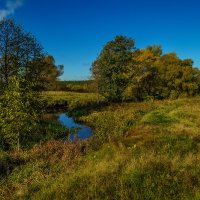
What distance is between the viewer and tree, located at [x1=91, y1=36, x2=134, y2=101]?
48625 mm

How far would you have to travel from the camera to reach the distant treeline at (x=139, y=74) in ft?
161

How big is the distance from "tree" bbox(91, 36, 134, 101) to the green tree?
2839 cm

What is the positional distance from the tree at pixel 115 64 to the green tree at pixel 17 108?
2839 centimetres

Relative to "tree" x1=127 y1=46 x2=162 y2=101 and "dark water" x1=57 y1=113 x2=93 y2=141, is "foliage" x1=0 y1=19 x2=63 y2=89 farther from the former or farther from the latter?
"tree" x1=127 y1=46 x2=162 y2=101

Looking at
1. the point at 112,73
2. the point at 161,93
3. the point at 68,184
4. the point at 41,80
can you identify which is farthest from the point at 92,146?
the point at 161,93

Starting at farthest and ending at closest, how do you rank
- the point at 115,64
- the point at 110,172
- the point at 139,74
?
the point at 139,74, the point at 115,64, the point at 110,172

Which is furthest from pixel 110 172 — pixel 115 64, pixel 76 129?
pixel 115 64

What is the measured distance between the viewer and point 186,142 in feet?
58.7

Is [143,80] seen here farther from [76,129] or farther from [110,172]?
[110,172]

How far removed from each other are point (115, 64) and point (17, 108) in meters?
30.3

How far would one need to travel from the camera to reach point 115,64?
160ft

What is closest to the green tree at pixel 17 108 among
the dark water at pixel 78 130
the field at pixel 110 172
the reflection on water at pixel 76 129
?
the field at pixel 110 172

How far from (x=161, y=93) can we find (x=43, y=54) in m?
29.0

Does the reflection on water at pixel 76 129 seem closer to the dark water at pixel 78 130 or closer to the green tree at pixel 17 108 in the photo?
the dark water at pixel 78 130
